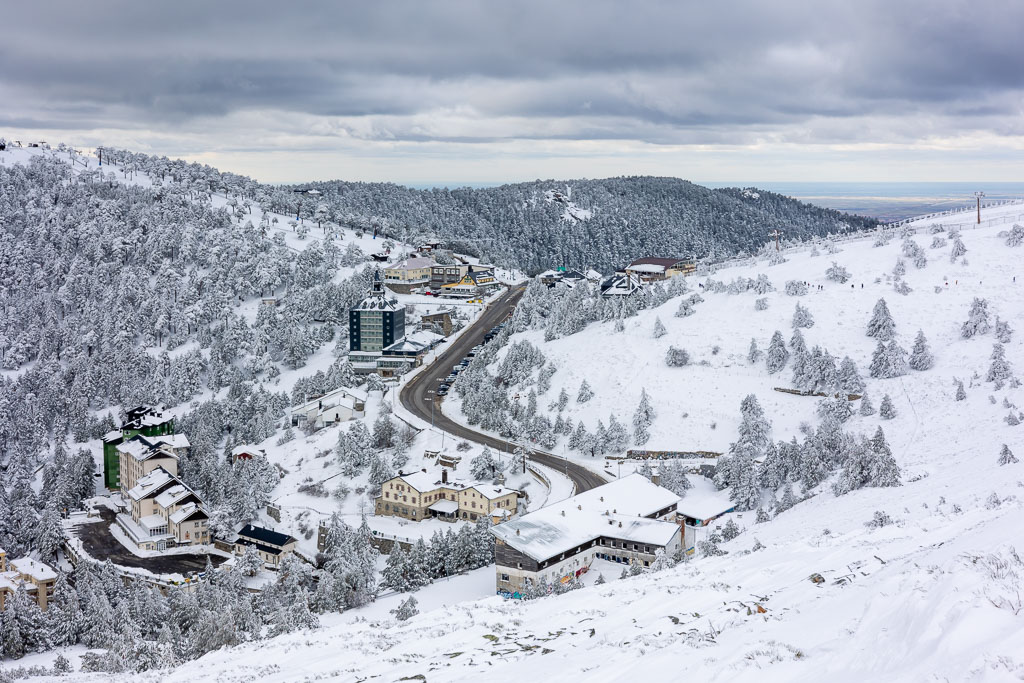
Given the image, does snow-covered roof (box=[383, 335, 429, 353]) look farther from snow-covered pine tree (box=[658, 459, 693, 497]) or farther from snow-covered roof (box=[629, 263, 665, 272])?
snow-covered roof (box=[629, 263, 665, 272])

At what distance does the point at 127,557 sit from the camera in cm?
6153

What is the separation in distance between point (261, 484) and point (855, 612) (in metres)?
A: 54.9

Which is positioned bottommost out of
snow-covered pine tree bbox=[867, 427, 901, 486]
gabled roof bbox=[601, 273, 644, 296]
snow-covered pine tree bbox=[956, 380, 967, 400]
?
snow-covered pine tree bbox=[867, 427, 901, 486]

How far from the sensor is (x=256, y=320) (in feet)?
357

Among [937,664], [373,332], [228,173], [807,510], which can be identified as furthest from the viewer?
[228,173]

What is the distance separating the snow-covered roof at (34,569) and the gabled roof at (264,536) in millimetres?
11669

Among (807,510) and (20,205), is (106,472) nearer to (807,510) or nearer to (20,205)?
(807,510)

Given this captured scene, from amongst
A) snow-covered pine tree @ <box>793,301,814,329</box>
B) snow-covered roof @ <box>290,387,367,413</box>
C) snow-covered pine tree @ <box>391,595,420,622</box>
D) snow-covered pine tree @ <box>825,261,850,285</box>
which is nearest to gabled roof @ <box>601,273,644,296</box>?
snow-covered pine tree @ <box>825,261,850,285</box>

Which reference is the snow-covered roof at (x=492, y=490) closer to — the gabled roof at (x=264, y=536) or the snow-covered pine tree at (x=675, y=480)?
the snow-covered pine tree at (x=675, y=480)

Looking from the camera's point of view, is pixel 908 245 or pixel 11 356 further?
pixel 11 356

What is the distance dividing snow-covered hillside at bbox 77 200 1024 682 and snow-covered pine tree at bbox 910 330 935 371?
782 mm

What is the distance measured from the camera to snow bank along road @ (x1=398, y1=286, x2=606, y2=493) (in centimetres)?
6250

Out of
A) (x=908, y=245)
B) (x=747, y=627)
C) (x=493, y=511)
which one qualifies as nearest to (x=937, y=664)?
(x=747, y=627)

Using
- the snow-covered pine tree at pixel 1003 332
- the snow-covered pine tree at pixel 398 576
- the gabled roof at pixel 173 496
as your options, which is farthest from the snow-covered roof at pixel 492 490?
the snow-covered pine tree at pixel 1003 332
